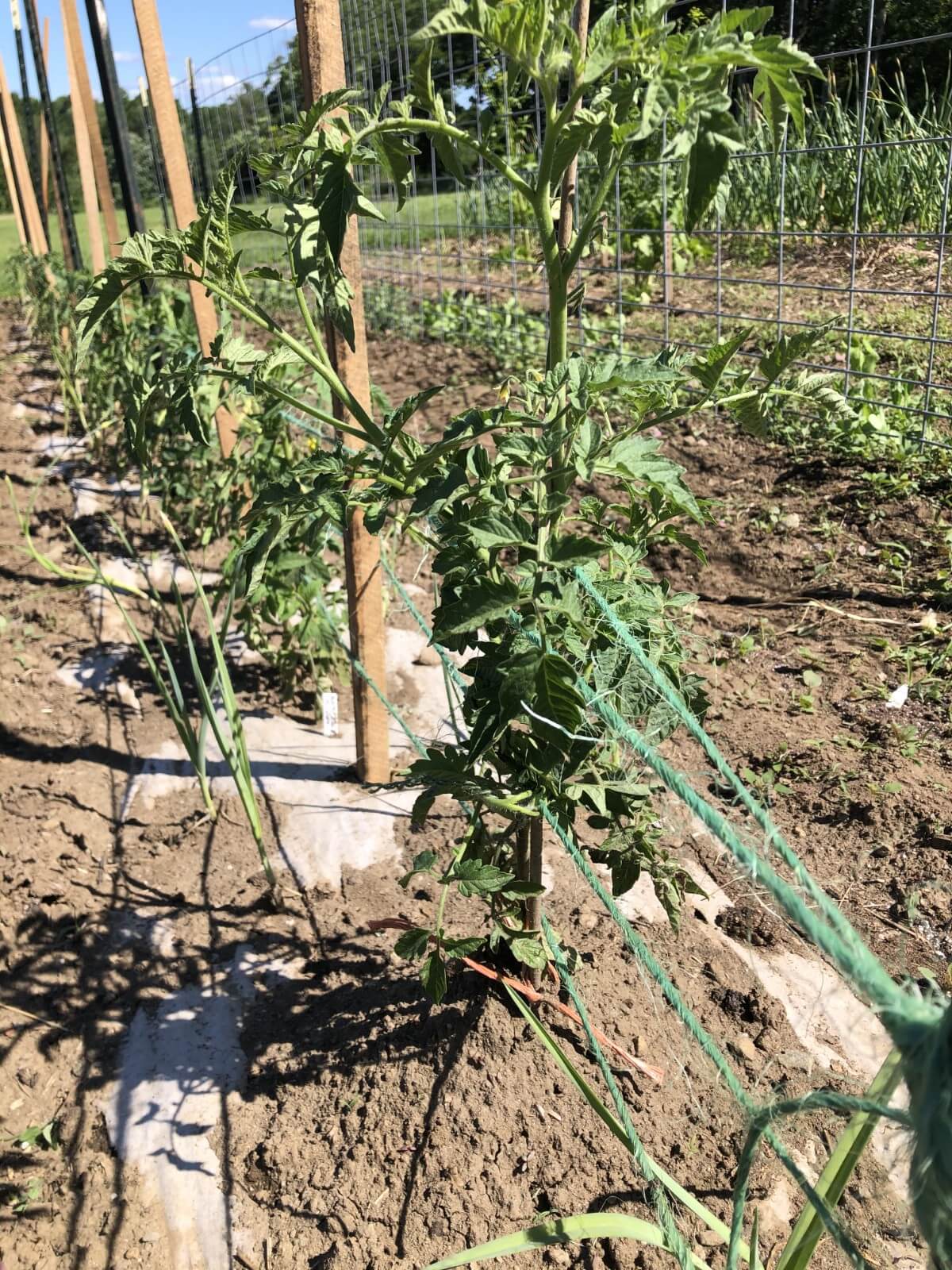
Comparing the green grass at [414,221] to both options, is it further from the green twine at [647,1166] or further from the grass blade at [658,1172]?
the grass blade at [658,1172]

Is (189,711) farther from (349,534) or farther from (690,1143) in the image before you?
(690,1143)

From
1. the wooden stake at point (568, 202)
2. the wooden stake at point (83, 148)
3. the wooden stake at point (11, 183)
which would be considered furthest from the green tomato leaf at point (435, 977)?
the wooden stake at point (11, 183)

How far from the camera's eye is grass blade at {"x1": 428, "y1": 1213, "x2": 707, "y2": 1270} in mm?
1140

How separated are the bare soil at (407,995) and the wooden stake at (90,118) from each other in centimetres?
355

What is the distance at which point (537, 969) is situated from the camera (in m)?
1.64

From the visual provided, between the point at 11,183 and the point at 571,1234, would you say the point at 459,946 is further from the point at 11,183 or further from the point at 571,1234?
the point at 11,183

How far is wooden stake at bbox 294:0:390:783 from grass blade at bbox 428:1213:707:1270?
52.6 inches

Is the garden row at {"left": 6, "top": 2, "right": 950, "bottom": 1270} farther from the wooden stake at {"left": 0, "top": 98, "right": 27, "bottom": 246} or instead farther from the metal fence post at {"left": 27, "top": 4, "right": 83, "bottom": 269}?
the wooden stake at {"left": 0, "top": 98, "right": 27, "bottom": 246}

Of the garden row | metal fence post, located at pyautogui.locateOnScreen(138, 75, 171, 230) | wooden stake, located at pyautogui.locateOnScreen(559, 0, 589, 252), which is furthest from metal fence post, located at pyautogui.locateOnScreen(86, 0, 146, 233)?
the garden row

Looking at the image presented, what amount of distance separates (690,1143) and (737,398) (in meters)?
1.08

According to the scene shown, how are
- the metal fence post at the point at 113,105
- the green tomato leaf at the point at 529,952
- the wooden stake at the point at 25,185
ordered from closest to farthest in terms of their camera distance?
the green tomato leaf at the point at 529,952
the metal fence post at the point at 113,105
the wooden stake at the point at 25,185

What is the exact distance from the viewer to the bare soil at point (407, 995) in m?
1.50

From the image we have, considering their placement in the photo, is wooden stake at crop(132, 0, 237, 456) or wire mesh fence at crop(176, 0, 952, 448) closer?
wooden stake at crop(132, 0, 237, 456)

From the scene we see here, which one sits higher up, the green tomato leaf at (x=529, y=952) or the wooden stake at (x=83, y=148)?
the wooden stake at (x=83, y=148)
